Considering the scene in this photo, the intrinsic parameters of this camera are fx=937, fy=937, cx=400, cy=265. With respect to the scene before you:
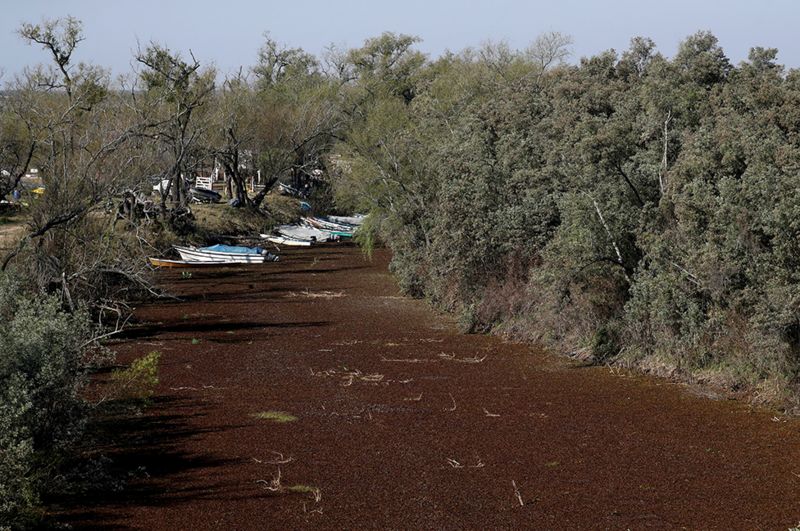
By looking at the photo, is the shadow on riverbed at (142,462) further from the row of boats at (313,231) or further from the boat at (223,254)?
the row of boats at (313,231)

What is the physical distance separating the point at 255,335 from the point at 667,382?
39.0ft

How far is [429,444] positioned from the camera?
1628cm

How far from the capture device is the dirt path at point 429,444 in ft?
42.8

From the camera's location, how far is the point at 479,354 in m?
24.3

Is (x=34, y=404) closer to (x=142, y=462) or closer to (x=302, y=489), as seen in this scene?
(x=142, y=462)

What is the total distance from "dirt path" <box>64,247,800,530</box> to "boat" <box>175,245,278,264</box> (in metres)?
16.5

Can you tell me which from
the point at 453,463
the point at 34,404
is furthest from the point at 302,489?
the point at 34,404

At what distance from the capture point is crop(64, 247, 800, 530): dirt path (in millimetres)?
13031

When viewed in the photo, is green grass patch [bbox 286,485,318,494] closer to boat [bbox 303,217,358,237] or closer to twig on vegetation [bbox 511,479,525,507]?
twig on vegetation [bbox 511,479,525,507]

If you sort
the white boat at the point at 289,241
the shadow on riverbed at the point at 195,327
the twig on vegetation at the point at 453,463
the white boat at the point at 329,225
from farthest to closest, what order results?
the white boat at the point at 329,225
the white boat at the point at 289,241
the shadow on riverbed at the point at 195,327
the twig on vegetation at the point at 453,463

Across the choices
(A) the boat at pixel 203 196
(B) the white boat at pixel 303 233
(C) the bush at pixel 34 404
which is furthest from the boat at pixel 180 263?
(C) the bush at pixel 34 404

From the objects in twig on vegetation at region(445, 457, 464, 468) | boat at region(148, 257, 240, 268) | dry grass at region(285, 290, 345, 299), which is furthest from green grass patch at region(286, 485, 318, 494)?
boat at region(148, 257, 240, 268)

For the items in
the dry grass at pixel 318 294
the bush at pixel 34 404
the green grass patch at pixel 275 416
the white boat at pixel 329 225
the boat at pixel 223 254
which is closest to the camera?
the bush at pixel 34 404

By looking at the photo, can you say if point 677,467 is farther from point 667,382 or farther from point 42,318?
point 42,318
